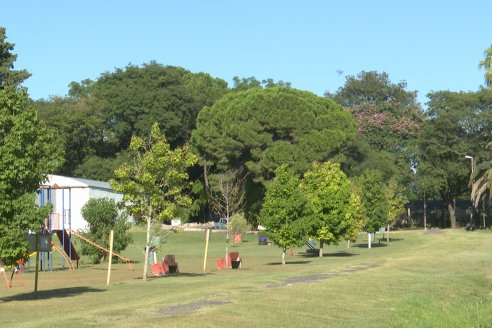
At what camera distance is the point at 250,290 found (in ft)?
77.9

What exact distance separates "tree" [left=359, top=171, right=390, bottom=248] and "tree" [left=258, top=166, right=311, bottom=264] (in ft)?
58.1

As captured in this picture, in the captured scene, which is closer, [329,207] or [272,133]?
[329,207]

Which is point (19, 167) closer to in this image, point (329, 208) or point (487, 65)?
point (329, 208)

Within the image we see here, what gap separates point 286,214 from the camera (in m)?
40.9

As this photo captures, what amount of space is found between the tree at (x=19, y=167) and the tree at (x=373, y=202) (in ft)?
127

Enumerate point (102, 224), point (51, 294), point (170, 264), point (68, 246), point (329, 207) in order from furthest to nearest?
point (329, 207)
point (102, 224)
point (68, 246)
point (170, 264)
point (51, 294)

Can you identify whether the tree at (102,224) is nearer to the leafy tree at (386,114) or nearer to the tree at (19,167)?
the tree at (19,167)

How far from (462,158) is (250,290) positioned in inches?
2837

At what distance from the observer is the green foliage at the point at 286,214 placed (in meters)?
40.8

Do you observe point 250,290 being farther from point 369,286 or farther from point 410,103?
point 410,103

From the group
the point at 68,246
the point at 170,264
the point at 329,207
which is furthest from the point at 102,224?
the point at 329,207

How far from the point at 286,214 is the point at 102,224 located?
11808mm

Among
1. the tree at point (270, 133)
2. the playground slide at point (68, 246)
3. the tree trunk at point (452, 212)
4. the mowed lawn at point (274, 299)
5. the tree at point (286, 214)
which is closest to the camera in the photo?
the mowed lawn at point (274, 299)

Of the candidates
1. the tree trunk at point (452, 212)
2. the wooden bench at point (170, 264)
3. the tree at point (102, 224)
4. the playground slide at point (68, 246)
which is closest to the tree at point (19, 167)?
the wooden bench at point (170, 264)
